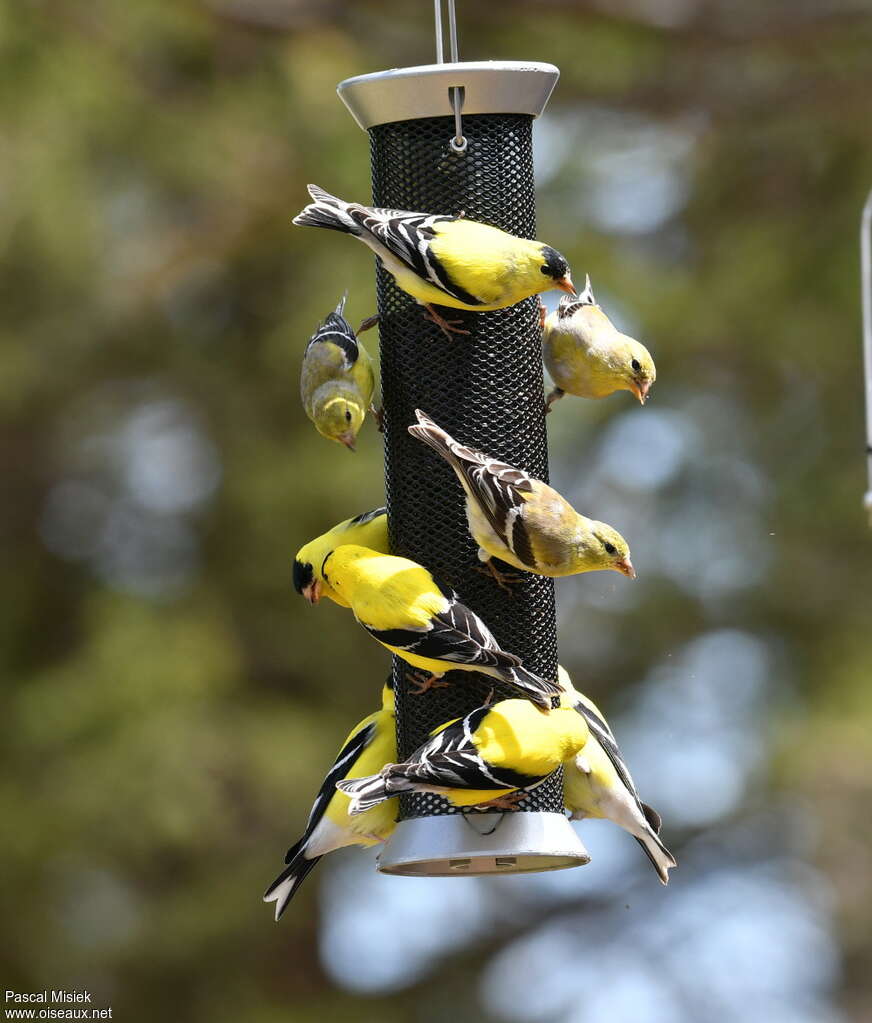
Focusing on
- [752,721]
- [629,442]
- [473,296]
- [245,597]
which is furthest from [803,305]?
[473,296]

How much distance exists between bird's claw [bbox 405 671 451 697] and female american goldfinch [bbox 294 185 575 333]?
2.57 ft

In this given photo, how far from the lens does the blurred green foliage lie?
770 centimetres

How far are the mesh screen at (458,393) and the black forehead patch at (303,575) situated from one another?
0.19 metres

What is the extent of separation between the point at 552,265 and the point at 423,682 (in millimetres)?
924

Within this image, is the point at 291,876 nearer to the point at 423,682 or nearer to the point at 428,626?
the point at 423,682

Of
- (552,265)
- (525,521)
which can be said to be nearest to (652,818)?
(525,521)

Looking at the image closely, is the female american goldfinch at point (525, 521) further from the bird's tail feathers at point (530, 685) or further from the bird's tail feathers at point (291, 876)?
the bird's tail feathers at point (291, 876)

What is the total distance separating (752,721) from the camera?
316 inches

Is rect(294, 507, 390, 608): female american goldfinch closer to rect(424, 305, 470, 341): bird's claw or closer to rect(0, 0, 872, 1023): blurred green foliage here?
rect(424, 305, 470, 341): bird's claw

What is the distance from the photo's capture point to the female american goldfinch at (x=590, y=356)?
13.2ft

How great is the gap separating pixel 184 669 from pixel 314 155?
2.20 meters

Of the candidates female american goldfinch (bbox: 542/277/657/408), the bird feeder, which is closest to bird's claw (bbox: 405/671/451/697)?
the bird feeder

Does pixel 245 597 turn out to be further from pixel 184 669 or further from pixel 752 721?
pixel 752 721

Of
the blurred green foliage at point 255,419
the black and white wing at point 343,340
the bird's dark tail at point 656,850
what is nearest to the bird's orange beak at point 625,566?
the bird's dark tail at point 656,850
